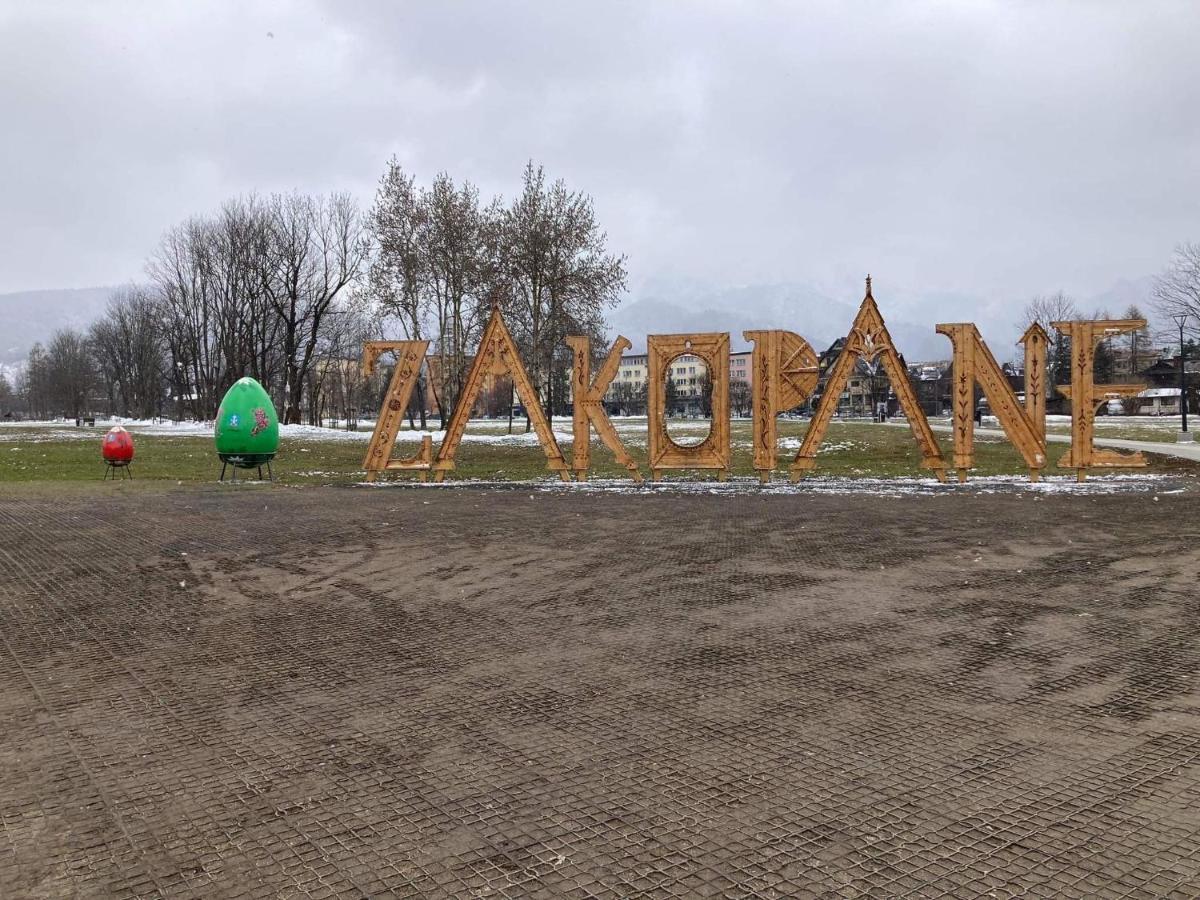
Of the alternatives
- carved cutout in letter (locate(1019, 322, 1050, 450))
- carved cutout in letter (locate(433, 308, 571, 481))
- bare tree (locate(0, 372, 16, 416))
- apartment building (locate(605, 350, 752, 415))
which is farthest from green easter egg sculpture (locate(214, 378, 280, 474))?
bare tree (locate(0, 372, 16, 416))

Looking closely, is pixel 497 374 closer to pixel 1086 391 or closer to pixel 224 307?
pixel 1086 391

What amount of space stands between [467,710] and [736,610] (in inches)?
108

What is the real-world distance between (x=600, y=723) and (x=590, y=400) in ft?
40.7

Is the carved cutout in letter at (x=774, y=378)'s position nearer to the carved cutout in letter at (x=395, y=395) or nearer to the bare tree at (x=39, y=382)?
the carved cutout in letter at (x=395, y=395)

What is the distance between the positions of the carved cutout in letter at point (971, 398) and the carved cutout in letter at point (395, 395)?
10.0 metres

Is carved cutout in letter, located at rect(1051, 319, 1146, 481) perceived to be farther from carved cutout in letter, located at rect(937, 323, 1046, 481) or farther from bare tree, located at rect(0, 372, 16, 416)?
bare tree, located at rect(0, 372, 16, 416)

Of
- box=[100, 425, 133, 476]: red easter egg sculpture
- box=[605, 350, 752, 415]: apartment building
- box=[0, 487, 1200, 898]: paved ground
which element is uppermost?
box=[605, 350, 752, 415]: apartment building

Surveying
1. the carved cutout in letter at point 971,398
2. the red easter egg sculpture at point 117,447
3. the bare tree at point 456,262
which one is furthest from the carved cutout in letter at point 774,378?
the bare tree at point 456,262

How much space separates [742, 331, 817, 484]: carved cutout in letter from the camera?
1582 centimetres

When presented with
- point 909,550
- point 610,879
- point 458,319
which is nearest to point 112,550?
point 610,879

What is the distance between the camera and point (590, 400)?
16.5 meters

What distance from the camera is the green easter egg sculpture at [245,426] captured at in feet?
58.0

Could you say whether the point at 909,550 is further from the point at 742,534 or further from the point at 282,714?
the point at 282,714

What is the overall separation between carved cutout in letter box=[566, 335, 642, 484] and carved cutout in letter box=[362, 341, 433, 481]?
296cm
